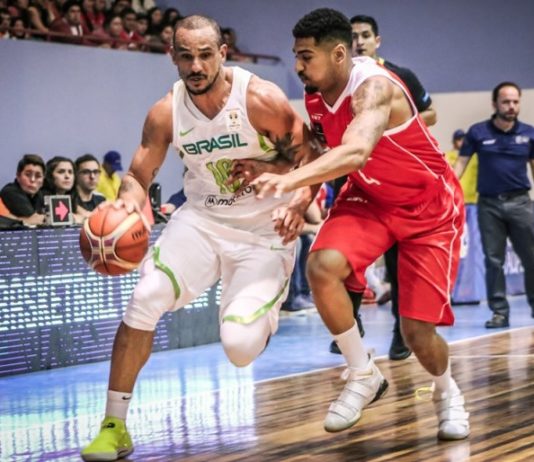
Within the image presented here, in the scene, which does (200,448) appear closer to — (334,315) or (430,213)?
(334,315)

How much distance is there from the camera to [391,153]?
16.1 feet

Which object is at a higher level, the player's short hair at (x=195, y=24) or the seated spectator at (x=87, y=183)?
the player's short hair at (x=195, y=24)

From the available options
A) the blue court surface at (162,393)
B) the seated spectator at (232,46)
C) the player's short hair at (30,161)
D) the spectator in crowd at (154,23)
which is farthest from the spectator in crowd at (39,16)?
the blue court surface at (162,393)

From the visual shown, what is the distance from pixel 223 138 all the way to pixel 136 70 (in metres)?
10.7

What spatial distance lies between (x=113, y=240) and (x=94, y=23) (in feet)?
37.2

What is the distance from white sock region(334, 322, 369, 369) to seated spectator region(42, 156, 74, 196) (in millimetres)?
5228

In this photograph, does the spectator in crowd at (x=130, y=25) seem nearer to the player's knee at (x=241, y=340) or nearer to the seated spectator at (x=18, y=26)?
the seated spectator at (x=18, y=26)

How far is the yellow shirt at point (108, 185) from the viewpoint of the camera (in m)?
12.1

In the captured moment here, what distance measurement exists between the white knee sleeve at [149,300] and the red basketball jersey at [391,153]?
94 centimetres

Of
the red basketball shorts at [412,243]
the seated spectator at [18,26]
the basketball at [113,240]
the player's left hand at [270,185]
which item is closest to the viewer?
the player's left hand at [270,185]

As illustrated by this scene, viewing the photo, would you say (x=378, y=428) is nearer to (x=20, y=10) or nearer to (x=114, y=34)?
(x=20, y=10)

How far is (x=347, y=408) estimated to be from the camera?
4879 millimetres

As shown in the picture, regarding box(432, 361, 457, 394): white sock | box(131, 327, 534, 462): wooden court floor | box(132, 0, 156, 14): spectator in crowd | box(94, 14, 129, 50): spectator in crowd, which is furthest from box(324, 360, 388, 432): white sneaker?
box(132, 0, 156, 14): spectator in crowd

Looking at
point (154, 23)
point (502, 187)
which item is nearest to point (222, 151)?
point (502, 187)
